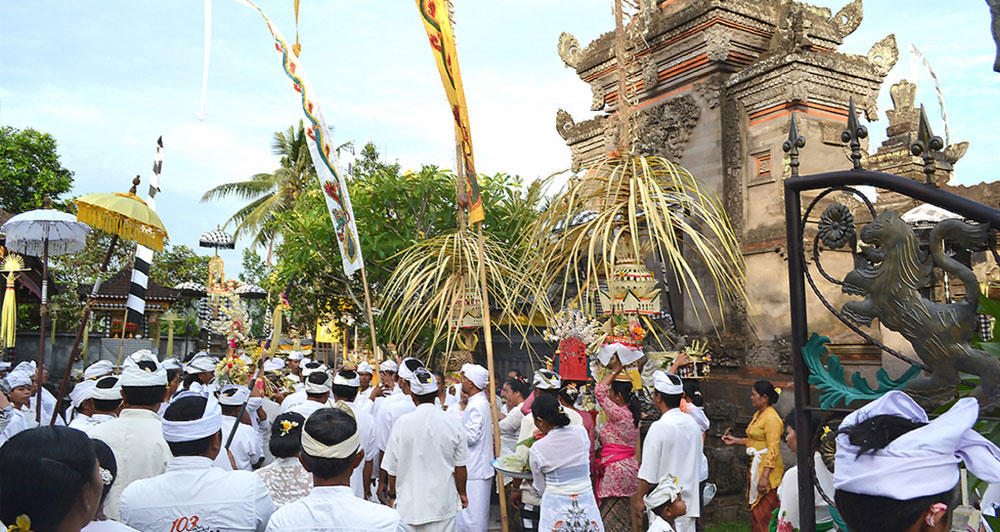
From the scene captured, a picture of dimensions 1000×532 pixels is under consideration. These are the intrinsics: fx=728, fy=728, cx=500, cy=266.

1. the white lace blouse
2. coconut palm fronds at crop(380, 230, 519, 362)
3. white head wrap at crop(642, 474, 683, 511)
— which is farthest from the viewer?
coconut palm fronds at crop(380, 230, 519, 362)

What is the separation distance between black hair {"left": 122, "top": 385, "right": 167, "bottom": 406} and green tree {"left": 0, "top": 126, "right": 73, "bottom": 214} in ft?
61.5

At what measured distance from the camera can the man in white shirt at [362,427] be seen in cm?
612

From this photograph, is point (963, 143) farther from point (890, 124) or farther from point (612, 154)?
point (612, 154)

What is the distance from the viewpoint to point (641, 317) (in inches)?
268

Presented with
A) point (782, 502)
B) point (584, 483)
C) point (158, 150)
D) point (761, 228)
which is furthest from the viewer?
point (761, 228)

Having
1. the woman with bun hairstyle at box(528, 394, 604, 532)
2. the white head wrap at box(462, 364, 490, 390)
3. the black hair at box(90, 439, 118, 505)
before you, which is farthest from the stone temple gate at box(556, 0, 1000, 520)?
the black hair at box(90, 439, 118, 505)

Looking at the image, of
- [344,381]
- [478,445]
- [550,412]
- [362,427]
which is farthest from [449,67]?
[478,445]

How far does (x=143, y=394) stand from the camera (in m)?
4.12

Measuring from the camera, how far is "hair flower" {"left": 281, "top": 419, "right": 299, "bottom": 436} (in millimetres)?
4023

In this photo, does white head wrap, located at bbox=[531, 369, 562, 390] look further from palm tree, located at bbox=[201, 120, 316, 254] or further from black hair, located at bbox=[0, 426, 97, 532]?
palm tree, located at bbox=[201, 120, 316, 254]

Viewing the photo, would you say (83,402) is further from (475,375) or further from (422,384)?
(475,375)

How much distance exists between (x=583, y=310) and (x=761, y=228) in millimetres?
3233

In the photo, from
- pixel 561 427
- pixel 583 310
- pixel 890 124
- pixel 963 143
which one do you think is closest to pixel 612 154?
pixel 583 310

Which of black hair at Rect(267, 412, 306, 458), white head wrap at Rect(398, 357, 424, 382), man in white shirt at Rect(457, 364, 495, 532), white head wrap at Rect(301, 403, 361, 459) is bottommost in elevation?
man in white shirt at Rect(457, 364, 495, 532)
